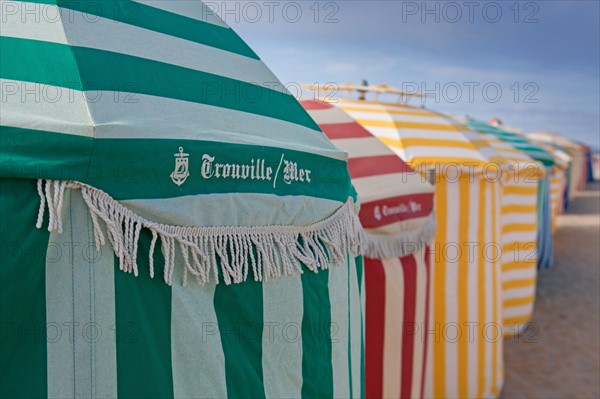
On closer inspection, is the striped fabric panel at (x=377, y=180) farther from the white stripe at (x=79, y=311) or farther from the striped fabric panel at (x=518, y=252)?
the striped fabric panel at (x=518, y=252)

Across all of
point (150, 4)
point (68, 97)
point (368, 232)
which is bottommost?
point (368, 232)

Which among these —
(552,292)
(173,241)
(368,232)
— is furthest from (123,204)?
(552,292)

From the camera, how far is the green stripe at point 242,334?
6.02ft

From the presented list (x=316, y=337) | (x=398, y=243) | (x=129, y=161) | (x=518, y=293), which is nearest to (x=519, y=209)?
(x=518, y=293)

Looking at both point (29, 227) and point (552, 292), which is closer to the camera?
point (29, 227)

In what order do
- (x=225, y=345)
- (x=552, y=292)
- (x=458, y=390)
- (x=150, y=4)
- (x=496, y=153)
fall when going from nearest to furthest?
(x=225, y=345) < (x=150, y=4) < (x=458, y=390) < (x=496, y=153) < (x=552, y=292)

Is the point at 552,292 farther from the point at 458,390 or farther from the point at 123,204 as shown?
the point at 123,204

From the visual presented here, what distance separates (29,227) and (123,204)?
22cm

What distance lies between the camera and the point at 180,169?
5.47 ft

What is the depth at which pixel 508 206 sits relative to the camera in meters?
6.74

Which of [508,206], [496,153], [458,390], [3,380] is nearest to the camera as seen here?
[3,380]

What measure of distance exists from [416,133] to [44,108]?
3854 mm

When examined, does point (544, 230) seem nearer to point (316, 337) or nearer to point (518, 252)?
point (518, 252)

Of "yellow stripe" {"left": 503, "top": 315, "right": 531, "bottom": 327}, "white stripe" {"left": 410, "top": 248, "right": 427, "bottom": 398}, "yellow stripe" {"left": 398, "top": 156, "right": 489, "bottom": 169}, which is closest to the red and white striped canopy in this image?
"white stripe" {"left": 410, "top": 248, "right": 427, "bottom": 398}
